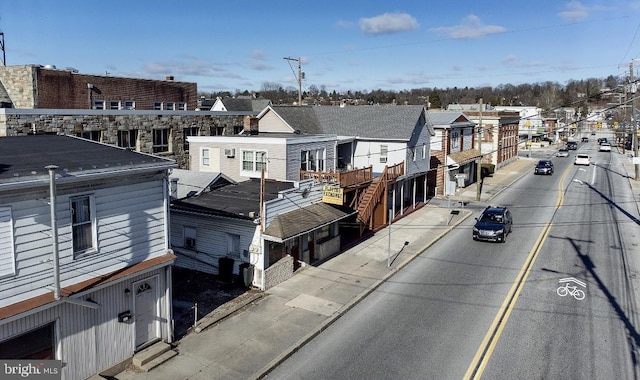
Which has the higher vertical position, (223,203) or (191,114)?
(191,114)

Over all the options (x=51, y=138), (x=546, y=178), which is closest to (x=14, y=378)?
(x=51, y=138)

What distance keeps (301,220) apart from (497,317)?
8.72 meters

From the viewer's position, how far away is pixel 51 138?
16.8 meters

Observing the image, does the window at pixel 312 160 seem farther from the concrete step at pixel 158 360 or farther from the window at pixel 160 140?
the concrete step at pixel 158 360

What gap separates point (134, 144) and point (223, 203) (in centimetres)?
1349

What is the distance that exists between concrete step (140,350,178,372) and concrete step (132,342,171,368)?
0.08m

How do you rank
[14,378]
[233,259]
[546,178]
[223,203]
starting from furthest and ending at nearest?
[546,178]
[223,203]
[233,259]
[14,378]

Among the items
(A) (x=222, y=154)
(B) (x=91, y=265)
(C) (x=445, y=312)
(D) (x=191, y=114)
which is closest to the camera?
(B) (x=91, y=265)

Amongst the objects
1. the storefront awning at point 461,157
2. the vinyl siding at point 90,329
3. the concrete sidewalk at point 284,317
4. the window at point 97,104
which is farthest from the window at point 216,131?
the vinyl siding at point 90,329

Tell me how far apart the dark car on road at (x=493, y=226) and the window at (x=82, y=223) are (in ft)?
69.5

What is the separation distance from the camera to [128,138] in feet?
109

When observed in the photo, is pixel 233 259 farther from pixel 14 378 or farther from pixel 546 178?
pixel 546 178

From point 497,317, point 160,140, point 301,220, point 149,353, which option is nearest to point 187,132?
point 160,140

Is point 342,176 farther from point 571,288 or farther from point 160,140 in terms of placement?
point 160,140
